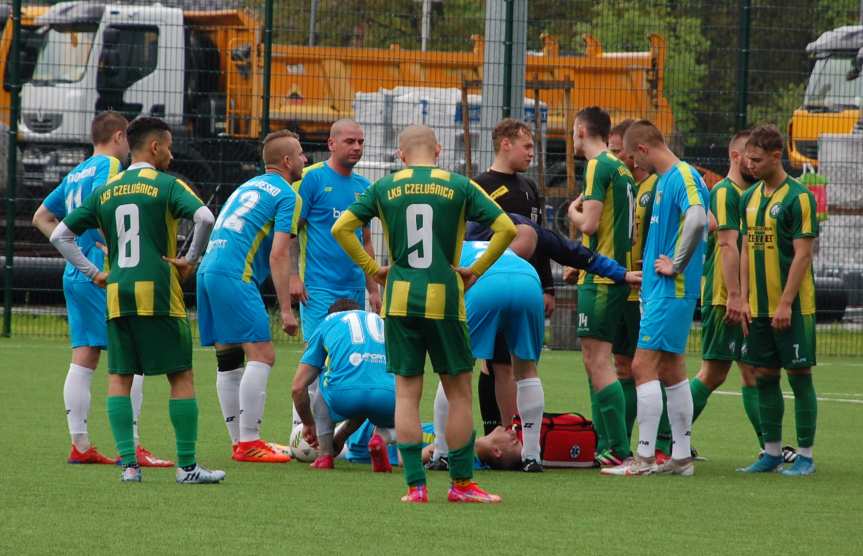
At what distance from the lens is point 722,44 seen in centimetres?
1952

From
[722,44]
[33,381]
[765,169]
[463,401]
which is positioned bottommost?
[33,381]

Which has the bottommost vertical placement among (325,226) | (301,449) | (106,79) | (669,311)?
(301,449)

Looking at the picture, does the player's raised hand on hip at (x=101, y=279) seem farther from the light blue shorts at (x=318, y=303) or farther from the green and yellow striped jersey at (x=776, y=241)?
the green and yellow striped jersey at (x=776, y=241)

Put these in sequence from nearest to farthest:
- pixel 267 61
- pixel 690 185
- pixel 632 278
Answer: pixel 690 185 < pixel 632 278 < pixel 267 61

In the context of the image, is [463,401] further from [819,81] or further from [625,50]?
[819,81]

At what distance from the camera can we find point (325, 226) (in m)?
9.62

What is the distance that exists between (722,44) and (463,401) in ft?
44.4

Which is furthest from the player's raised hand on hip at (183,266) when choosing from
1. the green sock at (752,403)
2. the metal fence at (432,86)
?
the metal fence at (432,86)

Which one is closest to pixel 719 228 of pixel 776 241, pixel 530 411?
pixel 776 241

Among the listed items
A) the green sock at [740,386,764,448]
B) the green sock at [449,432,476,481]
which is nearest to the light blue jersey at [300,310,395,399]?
the green sock at [449,432,476,481]

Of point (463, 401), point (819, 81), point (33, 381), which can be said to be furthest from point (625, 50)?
point (463, 401)

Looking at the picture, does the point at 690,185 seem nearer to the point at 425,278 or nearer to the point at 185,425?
the point at 425,278

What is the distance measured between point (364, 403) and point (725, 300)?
2.59 m

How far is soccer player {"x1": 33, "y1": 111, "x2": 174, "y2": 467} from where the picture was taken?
8.41m
